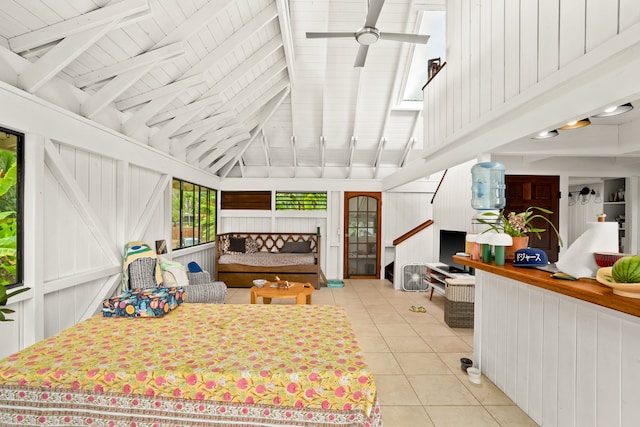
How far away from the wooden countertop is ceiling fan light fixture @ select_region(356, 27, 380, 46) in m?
2.49

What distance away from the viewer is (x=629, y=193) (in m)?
3.70

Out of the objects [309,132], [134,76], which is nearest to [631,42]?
[134,76]

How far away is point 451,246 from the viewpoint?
19.7 feet

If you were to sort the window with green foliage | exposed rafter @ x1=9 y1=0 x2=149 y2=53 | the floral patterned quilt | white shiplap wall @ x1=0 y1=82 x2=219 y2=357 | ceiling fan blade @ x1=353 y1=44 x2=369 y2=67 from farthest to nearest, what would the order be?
1. the window with green foliage
2. ceiling fan blade @ x1=353 y1=44 x2=369 y2=67
3. white shiplap wall @ x1=0 y1=82 x2=219 y2=357
4. exposed rafter @ x1=9 y1=0 x2=149 y2=53
5. the floral patterned quilt

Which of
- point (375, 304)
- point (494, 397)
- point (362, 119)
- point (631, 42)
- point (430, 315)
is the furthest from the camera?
point (362, 119)

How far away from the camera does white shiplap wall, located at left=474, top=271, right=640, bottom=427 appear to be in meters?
1.80

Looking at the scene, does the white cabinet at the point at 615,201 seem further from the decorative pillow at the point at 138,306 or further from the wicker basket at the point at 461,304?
the decorative pillow at the point at 138,306

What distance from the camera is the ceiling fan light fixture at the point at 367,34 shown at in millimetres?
3246

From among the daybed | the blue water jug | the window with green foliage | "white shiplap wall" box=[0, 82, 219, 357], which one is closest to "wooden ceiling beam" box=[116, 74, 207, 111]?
"white shiplap wall" box=[0, 82, 219, 357]

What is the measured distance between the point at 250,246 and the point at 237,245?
0.99 ft

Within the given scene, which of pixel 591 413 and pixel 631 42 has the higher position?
pixel 631 42

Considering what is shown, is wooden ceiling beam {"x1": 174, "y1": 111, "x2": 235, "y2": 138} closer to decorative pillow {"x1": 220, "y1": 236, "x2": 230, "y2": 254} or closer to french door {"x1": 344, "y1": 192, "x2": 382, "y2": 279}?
decorative pillow {"x1": 220, "y1": 236, "x2": 230, "y2": 254}

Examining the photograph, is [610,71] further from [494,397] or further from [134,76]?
[134,76]

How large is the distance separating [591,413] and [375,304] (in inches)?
150
